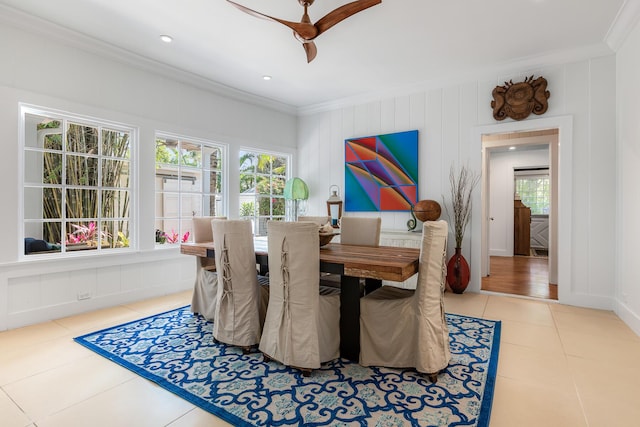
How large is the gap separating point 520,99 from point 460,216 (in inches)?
62.3

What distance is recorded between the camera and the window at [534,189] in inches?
328

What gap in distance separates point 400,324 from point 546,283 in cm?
391

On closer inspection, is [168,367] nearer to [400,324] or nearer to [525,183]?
[400,324]

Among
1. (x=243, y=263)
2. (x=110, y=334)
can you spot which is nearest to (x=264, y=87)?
(x=243, y=263)

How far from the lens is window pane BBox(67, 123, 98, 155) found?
3.45 meters

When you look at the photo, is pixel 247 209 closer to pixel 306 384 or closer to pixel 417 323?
pixel 306 384

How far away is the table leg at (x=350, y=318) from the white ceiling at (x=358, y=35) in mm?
2367

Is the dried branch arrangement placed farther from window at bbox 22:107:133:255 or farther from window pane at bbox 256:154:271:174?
window at bbox 22:107:133:255

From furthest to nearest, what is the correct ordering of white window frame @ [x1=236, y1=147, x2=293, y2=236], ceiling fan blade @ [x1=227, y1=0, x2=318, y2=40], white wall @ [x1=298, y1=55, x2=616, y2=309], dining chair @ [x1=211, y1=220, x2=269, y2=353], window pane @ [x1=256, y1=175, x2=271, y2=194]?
window pane @ [x1=256, y1=175, x2=271, y2=194] < white window frame @ [x1=236, y1=147, x2=293, y2=236] < white wall @ [x1=298, y1=55, x2=616, y2=309] < dining chair @ [x1=211, y1=220, x2=269, y2=353] < ceiling fan blade @ [x1=227, y1=0, x2=318, y2=40]

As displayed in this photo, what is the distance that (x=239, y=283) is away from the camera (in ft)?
8.41

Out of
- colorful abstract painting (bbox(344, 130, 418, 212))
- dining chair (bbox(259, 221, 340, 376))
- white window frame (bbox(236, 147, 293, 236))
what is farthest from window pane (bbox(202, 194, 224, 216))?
dining chair (bbox(259, 221, 340, 376))

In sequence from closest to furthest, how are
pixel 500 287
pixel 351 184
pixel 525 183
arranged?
pixel 500 287, pixel 351 184, pixel 525 183

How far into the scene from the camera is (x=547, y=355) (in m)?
2.49

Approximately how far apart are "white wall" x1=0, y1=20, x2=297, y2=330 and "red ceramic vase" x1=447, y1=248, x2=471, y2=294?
3527 mm
